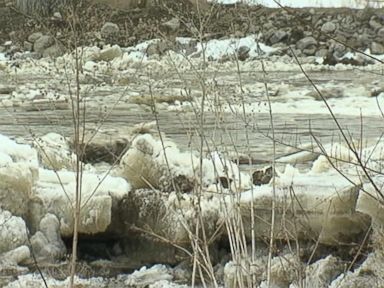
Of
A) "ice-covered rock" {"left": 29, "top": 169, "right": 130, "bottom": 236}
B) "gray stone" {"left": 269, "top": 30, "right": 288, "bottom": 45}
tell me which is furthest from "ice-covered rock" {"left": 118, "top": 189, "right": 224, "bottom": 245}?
"gray stone" {"left": 269, "top": 30, "right": 288, "bottom": 45}

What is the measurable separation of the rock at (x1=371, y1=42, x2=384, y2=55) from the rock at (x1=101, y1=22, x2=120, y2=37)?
6721mm

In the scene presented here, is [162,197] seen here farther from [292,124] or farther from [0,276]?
[292,124]

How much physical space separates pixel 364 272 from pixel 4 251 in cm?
286

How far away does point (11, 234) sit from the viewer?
284 inches

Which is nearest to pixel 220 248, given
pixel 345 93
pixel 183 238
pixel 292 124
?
pixel 183 238

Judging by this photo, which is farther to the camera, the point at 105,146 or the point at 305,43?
the point at 305,43

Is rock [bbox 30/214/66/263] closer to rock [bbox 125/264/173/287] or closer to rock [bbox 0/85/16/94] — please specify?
rock [bbox 125/264/173/287]

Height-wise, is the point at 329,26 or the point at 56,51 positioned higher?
the point at 56,51

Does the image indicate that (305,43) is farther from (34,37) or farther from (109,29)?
(34,37)

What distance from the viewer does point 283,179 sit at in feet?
24.3

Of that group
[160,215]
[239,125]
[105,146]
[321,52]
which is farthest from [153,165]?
[321,52]

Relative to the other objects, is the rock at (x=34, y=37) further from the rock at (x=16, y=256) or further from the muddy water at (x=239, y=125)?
the rock at (x=16, y=256)

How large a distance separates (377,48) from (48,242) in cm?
1612

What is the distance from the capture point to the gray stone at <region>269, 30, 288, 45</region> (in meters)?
23.3
